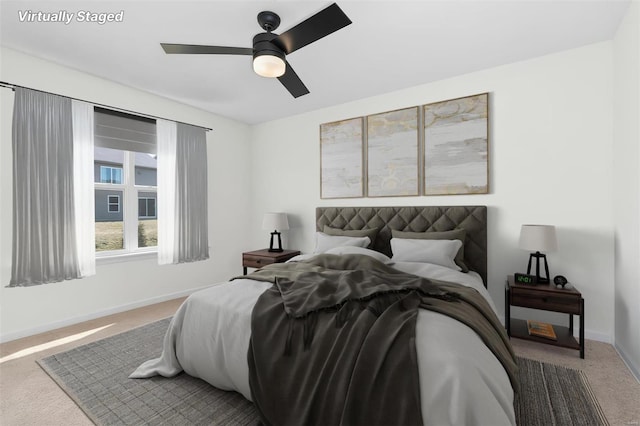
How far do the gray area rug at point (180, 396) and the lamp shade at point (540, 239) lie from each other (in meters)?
0.93

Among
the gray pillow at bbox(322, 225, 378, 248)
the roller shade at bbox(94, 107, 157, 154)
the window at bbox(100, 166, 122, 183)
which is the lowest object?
the gray pillow at bbox(322, 225, 378, 248)

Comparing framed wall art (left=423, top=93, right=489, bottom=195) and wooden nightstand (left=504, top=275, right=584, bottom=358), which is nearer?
wooden nightstand (left=504, top=275, right=584, bottom=358)

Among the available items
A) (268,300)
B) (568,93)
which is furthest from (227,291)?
(568,93)

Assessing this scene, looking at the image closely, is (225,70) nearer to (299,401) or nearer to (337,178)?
(337,178)

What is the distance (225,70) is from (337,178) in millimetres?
1922

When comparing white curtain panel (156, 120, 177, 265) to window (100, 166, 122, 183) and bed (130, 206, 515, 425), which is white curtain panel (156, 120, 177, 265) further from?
bed (130, 206, 515, 425)

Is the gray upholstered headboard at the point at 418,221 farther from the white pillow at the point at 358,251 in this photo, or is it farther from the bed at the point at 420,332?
the white pillow at the point at 358,251

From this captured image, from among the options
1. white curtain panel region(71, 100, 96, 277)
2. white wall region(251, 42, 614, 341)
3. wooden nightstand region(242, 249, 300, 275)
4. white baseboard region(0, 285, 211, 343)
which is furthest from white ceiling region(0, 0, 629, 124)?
white baseboard region(0, 285, 211, 343)

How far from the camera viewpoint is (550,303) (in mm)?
2512

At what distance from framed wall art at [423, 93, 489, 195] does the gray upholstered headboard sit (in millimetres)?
248

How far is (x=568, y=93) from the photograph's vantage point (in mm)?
2770

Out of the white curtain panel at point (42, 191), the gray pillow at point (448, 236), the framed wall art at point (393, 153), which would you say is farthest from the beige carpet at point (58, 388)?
the framed wall art at point (393, 153)

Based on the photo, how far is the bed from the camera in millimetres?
1159

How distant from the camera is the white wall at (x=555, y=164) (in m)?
2.66
